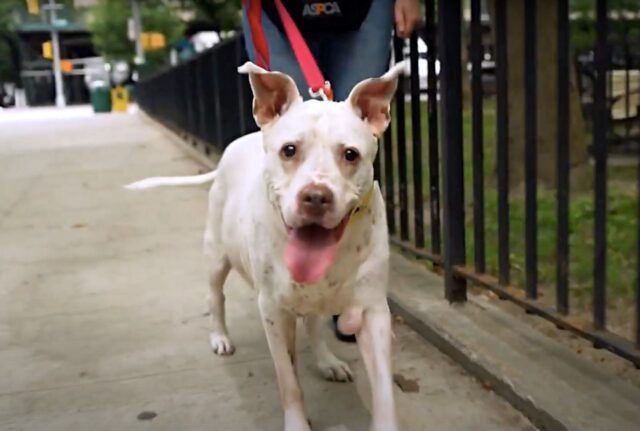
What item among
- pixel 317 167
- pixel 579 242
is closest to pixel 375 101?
pixel 317 167

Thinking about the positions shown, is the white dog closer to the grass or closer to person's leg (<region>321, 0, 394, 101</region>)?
person's leg (<region>321, 0, 394, 101</region>)

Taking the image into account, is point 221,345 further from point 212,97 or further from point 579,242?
point 212,97

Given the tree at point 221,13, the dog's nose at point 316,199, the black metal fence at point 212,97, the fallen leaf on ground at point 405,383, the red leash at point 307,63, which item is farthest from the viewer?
the tree at point 221,13

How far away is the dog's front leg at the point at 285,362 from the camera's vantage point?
2.87m

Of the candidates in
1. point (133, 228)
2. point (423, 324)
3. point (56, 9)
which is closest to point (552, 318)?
point (423, 324)

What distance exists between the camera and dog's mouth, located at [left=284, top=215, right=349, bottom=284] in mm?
2533

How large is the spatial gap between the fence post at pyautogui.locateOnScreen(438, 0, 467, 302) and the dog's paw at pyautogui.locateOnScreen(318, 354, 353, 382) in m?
0.85

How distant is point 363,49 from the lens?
3.73 metres

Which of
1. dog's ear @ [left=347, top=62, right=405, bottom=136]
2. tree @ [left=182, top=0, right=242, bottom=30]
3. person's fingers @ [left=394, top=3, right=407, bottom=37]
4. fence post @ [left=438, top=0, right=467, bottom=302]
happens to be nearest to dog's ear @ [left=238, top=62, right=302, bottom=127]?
dog's ear @ [left=347, top=62, right=405, bottom=136]

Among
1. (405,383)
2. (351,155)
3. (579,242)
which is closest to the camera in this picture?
(351,155)

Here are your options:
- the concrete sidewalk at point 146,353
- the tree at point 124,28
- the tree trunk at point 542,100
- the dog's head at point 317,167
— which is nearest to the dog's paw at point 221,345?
the concrete sidewalk at point 146,353

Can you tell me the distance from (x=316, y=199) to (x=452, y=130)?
1.69m

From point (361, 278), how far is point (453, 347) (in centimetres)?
92

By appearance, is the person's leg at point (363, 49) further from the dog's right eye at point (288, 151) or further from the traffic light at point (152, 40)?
the traffic light at point (152, 40)
